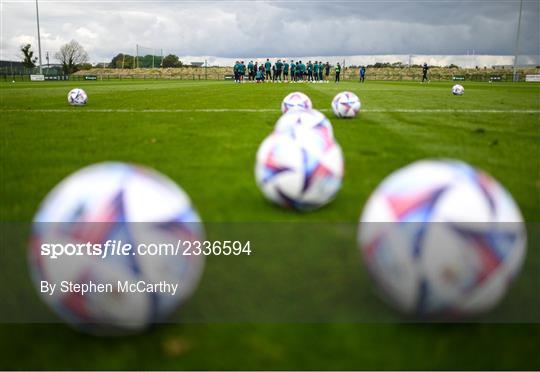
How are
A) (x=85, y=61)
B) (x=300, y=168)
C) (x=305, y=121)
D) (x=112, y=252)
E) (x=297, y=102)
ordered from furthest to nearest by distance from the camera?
(x=85, y=61)
(x=297, y=102)
(x=305, y=121)
(x=300, y=168)
(x=112, y=252)

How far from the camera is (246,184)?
Result: 646 centimetres

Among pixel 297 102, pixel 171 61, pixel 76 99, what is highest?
pixel 171 61

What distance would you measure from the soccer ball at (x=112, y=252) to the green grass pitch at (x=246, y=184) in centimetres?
23

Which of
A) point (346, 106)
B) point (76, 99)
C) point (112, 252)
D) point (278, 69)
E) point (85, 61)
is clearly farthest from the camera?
point (85, 61)

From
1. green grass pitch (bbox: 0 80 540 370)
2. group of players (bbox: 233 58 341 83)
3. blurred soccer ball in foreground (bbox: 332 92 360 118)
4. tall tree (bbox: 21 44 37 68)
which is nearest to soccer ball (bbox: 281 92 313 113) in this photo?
green grass pitch (bbox: 0 80 540 370)

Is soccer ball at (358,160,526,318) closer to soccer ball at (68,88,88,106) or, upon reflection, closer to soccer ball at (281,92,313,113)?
soccer ball at (281,92,313,113)

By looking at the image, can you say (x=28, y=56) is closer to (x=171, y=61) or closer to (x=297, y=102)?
(x=171, y=61)

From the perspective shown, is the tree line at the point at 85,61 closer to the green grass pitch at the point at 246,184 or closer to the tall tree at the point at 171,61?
the tall tree at the point at 171,61

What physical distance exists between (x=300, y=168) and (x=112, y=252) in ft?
8.77

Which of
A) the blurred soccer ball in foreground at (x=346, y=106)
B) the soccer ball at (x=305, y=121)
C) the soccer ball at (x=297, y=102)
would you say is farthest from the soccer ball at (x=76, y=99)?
the soccer ball at (x=305, y=121)

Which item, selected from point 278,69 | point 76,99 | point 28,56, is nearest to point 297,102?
point 76,99

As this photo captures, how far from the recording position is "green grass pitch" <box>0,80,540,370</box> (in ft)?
9.26

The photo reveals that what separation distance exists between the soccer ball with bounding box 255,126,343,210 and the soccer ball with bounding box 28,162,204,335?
215 cm

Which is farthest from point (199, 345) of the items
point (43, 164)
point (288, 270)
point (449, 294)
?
point (43, 164)
